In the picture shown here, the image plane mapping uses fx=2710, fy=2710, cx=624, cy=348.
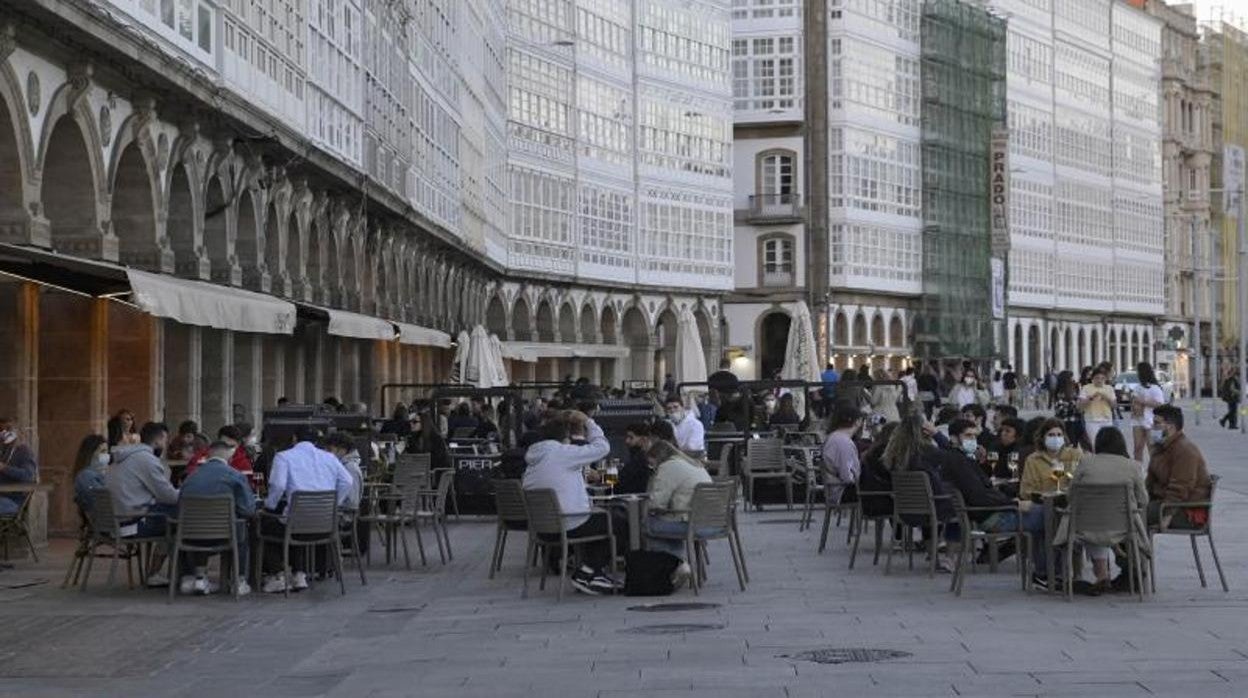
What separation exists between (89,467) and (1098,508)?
8373mm

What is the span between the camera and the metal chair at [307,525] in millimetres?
20594

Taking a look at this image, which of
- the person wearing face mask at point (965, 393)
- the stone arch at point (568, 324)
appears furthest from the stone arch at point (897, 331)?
the person wearing face mask at point (965, 393)

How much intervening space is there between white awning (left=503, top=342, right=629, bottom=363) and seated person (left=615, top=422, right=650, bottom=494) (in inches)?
1736

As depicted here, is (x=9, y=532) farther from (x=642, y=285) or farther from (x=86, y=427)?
(x=642, y=285)

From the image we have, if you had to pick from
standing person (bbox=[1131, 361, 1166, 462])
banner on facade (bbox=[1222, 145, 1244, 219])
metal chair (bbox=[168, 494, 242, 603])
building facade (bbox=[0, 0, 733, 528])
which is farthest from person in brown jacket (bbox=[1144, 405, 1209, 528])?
banner on facade (bbox=[1222, 145, 1244, 219])

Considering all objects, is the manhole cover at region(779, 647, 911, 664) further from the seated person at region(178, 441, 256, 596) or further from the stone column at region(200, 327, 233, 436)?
the stone column at region(200, 327, 233, 436)

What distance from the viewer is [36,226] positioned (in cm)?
2584

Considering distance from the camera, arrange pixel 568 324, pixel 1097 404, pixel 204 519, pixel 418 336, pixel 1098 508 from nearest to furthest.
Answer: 1. pixel 1098 508
2. pixel 204 519
3. pixel 1097 404
4. pixel 418 336
5. pixel 568 324

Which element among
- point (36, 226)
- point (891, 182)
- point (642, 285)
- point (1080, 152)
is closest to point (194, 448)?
point (36, 226)

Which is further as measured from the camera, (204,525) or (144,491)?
(144,491)

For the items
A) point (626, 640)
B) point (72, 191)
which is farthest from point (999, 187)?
point (626, 640)

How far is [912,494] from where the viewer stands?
69.0 ft

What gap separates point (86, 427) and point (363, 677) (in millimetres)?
15172

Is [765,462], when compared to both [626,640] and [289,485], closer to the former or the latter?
[289,485]
